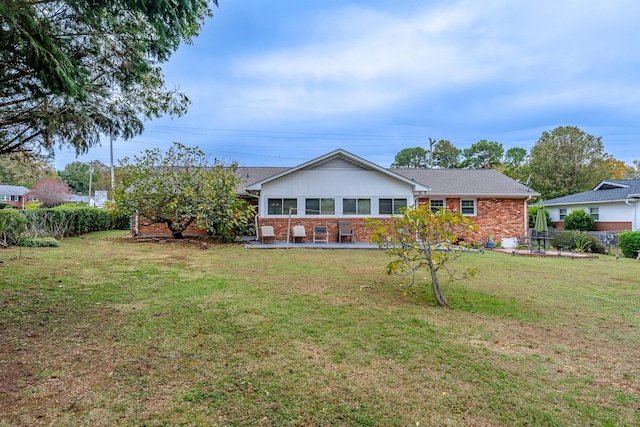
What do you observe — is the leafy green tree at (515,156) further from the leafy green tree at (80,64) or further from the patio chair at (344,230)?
the leafy green tree at (80,64)

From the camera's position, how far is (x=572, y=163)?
30.7 metres

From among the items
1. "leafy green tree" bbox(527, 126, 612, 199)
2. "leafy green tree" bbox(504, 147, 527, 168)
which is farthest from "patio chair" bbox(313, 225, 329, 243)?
"leafy green tree" bbox(504, 147, 527, 168)

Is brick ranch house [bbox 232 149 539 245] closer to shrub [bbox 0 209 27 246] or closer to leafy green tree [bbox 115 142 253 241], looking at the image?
leafy green tree [bbox 115 142 253 241]

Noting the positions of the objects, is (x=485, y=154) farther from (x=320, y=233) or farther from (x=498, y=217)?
(x=320, y=233)

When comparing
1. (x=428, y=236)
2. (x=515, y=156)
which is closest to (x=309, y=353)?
(x=428, y=236)

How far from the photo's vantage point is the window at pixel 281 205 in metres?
14.9

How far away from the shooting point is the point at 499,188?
16.4 meters

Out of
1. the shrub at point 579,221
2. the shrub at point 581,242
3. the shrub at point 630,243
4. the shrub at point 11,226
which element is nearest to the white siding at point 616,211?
the shrub at point 579,221

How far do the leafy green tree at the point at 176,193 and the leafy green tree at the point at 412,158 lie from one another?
41514 mm

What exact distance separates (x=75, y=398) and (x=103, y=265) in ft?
21.6

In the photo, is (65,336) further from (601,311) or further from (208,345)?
(601,311)

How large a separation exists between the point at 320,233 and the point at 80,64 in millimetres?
11618

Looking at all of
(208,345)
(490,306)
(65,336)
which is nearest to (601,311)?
(490,306)

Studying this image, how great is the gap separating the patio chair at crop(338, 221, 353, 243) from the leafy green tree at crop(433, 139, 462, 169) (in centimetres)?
3938
